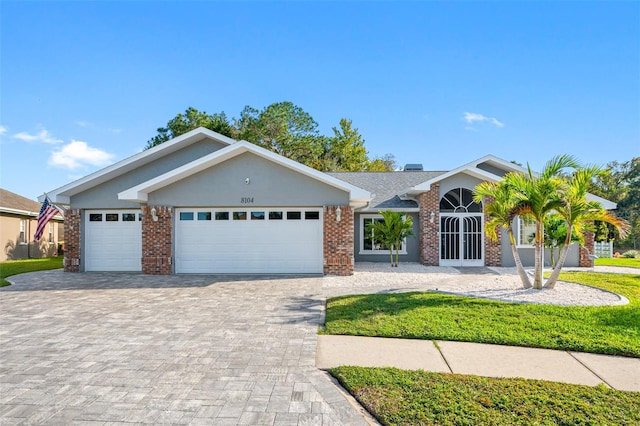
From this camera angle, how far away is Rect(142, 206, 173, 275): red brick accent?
12.9m

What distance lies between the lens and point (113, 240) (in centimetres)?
1412

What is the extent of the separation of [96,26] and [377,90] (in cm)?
1166

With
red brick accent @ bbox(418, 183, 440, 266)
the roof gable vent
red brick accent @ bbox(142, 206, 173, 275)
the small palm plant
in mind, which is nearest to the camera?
red brick accent @ bbox(142, 206, 173, 275)

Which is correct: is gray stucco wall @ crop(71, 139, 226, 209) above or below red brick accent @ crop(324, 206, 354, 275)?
above

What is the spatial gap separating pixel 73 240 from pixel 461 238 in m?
16.0

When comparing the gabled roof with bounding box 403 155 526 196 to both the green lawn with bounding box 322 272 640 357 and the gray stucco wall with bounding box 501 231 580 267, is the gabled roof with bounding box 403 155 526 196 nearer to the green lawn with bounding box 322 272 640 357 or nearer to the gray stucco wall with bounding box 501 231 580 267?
the gray stucco wall with bounding box 501 231 580 267

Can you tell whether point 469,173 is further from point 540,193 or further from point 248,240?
point 248,240

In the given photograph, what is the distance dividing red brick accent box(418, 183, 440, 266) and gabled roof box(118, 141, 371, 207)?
13.6ft

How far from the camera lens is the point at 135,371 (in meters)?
4.40

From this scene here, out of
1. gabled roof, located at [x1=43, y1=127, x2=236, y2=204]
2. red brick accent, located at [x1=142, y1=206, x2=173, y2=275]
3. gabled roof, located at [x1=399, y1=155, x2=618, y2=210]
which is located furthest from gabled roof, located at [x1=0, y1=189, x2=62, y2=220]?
gabled roof, located at [x1=399, y1=155, x2=618, y2=210]

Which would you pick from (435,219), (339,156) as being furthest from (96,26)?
(339,156)

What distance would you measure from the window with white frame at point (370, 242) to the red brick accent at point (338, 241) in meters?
4.31

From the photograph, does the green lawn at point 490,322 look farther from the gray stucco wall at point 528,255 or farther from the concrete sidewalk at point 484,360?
the gray stucco wall at point 528,255

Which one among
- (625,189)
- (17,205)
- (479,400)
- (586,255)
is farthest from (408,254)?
(625,189)
